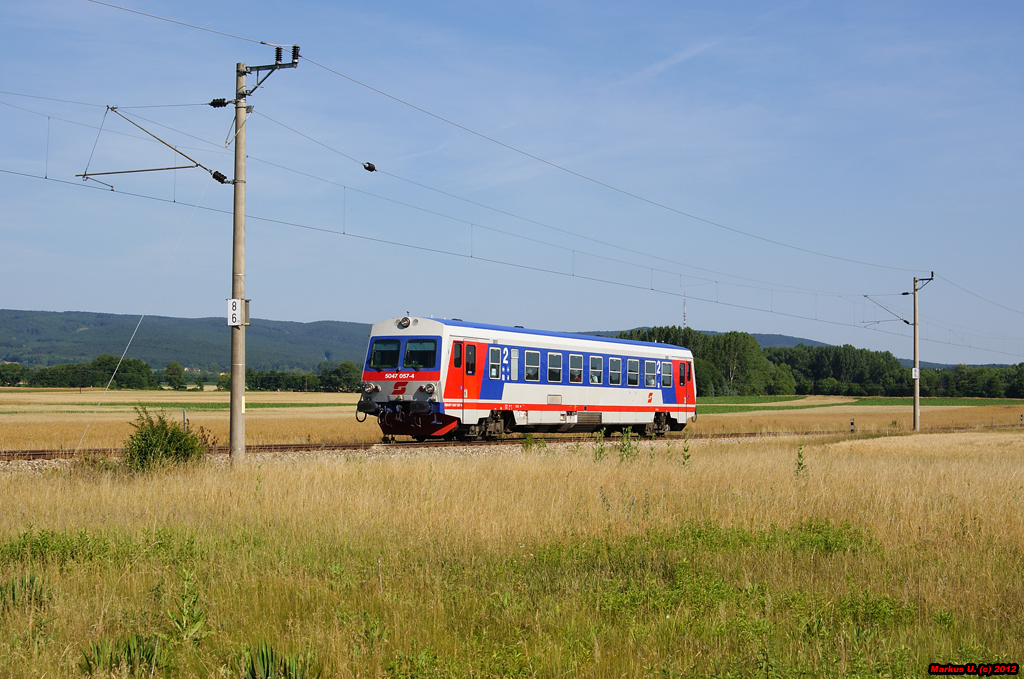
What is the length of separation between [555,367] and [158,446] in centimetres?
1380

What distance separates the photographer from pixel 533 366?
84.1 feet

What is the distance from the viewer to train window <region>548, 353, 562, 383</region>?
2622 cm

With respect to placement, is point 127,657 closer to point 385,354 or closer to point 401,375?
point 401,375

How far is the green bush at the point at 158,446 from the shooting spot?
14.8 m

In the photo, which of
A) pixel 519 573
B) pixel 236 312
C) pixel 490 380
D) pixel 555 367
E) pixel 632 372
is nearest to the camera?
pixel 519 573

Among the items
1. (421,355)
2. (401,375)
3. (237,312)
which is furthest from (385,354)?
(237,312)

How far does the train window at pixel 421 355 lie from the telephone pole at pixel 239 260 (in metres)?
8.26

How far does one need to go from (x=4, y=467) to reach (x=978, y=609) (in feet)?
54.8

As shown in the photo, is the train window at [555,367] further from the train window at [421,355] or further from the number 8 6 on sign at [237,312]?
the number 8 6 on sign at [237,312]

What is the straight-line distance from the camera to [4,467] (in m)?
16.1

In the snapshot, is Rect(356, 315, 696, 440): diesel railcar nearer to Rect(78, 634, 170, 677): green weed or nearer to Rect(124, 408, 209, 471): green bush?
Rect(124, 408, 209, 471): green bush

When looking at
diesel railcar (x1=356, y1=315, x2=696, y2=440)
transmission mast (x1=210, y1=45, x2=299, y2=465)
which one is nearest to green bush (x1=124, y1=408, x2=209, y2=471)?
transmission mast (x1=210, y1=45, x2=299, y2=465)

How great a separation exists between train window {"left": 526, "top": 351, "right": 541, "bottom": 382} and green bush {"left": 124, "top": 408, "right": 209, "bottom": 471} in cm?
1152

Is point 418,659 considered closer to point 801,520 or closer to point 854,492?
point 801,520
